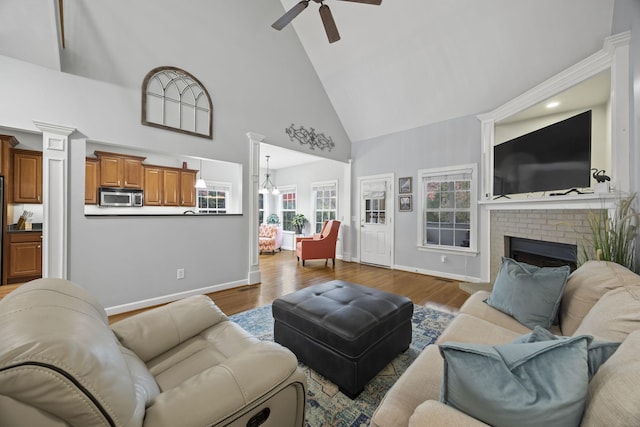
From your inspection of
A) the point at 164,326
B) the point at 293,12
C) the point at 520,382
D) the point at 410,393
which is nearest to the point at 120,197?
the point at 293,12

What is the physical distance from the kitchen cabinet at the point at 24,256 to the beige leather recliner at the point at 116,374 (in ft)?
13.5

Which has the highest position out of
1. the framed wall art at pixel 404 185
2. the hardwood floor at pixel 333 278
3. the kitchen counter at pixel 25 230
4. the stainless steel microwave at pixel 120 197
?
the framed wall art at pixel 404 185

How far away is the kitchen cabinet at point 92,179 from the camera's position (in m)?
4.39

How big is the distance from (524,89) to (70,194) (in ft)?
18.1

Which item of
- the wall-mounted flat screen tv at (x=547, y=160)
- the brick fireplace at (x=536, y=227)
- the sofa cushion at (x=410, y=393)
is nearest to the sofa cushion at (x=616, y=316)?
the sofa cushion at (x=410, y=393)

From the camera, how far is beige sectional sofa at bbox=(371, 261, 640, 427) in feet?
1.92

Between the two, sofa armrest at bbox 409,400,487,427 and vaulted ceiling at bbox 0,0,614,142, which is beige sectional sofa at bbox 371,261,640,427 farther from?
vaulted ceiling at bbox 0,0,614,142

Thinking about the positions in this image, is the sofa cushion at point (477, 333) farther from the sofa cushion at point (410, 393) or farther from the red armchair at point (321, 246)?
the red armchair at point (321, 246)

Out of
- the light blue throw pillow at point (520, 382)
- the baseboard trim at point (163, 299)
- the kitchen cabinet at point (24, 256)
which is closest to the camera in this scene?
the light blue throw pillow at point (520, 382)

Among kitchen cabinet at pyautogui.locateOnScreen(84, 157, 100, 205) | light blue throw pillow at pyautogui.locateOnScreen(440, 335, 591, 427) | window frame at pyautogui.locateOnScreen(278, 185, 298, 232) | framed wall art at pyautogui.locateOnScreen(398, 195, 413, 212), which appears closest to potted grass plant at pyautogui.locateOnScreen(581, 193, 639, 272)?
light blue throw pillow at pyautogui.locateOnScreen(440, 335, 591, 427)

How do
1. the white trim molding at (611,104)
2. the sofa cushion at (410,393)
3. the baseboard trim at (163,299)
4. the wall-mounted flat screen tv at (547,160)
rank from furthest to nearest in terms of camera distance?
the baseboard trim at (163,299)
the wall-mounted flat screen tv at (547,160)
the white trim molding at (611,104)
the sofa cushion at (410,393)

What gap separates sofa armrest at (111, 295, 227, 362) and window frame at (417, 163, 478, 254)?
3963mm

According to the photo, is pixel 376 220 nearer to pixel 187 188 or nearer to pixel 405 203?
pixel 405 203

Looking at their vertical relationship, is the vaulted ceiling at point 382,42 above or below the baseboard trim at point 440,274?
above
